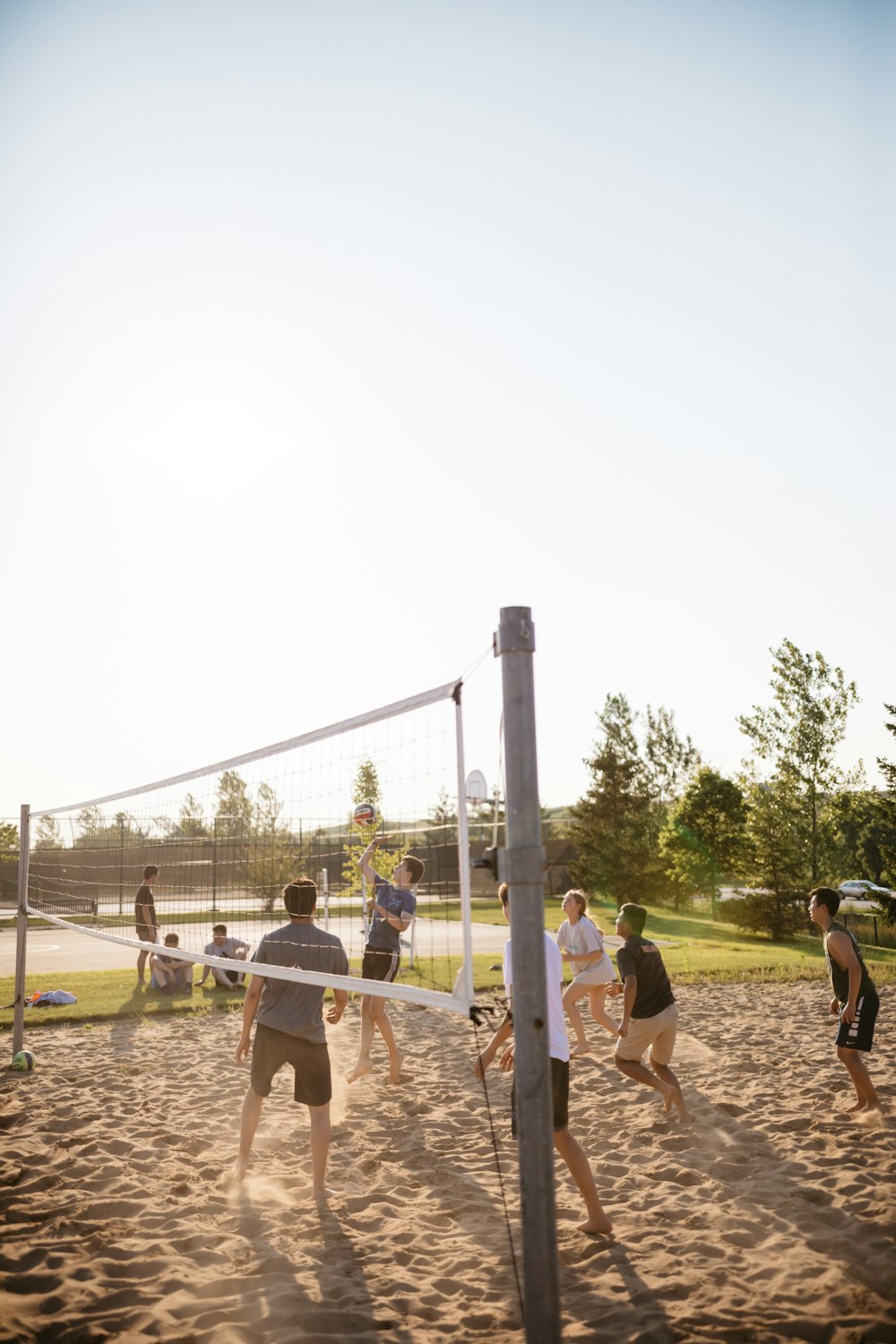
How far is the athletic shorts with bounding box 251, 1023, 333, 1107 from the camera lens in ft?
15.4

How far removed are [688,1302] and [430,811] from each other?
238 centimetres

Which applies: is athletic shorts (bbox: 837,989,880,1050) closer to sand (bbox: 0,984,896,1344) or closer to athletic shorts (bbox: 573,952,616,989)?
sand (bbox: 0,984,896,1344)

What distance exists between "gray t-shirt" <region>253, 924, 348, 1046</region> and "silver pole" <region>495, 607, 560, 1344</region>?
7.76 ft

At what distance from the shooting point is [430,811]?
4.63 meters

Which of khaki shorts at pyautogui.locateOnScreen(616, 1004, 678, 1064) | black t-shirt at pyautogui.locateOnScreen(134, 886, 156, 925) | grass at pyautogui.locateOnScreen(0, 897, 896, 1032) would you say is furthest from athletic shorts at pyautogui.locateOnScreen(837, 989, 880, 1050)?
black t-shirt at pyautogui.locateOnScreen(134, 886, 156, 925)

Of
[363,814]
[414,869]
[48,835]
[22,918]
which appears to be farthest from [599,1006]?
[48,835]

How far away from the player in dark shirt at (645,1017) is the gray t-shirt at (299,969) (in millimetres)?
1934

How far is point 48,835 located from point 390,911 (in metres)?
5.04

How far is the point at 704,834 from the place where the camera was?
34.0 metres

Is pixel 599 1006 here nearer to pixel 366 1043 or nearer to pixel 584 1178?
pixel 366 1043

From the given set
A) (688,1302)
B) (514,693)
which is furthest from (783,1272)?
(514,693)

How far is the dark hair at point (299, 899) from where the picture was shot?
16.4 ft

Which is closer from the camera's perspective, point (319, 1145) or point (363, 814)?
point (319, 1145)

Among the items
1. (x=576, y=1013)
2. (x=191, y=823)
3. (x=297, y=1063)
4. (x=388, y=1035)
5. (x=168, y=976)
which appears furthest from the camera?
(x=168, y=976)
